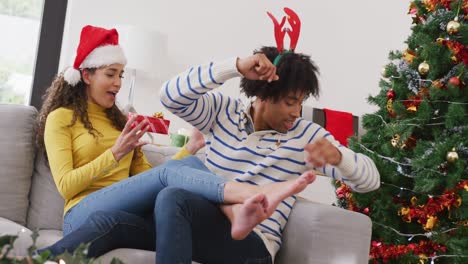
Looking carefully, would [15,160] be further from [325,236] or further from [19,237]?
[325,236]

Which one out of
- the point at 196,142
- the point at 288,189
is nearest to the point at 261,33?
the point at 196,142

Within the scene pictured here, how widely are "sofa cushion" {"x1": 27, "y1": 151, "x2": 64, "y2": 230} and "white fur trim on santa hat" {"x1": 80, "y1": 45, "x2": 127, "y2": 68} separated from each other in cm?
38

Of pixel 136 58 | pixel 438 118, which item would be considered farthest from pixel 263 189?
pixel 136 58

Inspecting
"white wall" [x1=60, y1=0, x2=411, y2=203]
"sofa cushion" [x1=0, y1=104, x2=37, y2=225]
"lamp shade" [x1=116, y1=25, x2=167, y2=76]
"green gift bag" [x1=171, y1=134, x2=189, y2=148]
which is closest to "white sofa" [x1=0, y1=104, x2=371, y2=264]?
"sofa cushion" [x1=0, y1=104, x2=37, y2=225]

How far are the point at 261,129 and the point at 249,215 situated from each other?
1.65ft

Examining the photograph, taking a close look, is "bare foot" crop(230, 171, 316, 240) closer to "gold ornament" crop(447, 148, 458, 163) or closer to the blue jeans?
the blue jeans

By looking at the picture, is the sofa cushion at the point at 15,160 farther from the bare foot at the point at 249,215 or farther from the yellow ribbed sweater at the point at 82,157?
the bare foot at the point at 249,215

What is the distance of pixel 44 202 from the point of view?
2.45 m

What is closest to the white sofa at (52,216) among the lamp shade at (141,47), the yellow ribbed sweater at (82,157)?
the yellow ribbed sweater at (82,157)

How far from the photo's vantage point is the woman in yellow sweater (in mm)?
1831

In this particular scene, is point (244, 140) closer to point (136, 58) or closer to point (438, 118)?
point (438, 118)

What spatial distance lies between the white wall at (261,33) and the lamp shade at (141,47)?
24 cm

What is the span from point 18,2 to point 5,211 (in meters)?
2.38

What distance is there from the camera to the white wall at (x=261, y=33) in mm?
4412
